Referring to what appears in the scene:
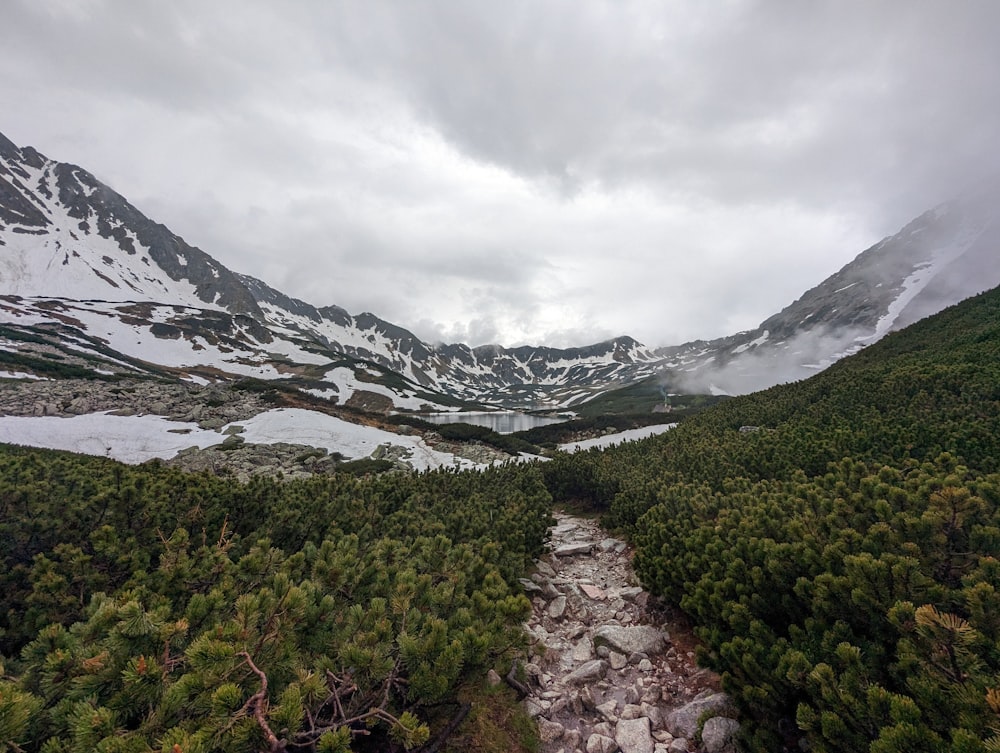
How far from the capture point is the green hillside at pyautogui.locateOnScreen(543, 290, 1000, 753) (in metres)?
3.02

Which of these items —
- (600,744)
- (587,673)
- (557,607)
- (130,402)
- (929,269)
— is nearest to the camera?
(600,744)

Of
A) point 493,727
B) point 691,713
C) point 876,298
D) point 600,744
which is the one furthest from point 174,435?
point 876,298

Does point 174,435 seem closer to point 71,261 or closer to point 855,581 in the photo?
point 855,581

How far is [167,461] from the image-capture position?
1850cm

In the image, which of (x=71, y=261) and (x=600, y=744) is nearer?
(x=600, y=744)

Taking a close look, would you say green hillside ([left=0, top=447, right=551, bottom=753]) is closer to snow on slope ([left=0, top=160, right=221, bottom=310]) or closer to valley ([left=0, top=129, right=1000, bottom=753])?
valley ([left=0, top=129, right=1000, bottom=753])

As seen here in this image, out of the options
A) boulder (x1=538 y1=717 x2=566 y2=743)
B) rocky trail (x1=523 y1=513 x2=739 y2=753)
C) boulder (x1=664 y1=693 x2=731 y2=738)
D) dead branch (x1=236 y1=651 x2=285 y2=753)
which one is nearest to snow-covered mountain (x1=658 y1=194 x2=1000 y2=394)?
rocky trail (x1=523 y1=513 x2=739 y2=753)

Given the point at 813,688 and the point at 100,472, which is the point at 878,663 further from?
the point at 100,472

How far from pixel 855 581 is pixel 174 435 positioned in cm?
2761

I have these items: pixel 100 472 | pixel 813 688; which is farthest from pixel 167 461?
pixel 813 688

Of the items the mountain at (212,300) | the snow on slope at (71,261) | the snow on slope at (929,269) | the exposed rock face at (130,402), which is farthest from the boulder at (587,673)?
the snow on slope at (71,261)

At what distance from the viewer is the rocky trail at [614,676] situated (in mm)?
4695

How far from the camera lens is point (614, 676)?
5.98 meters

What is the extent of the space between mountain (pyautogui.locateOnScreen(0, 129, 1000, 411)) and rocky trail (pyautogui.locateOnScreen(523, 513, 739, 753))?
56840 mm
